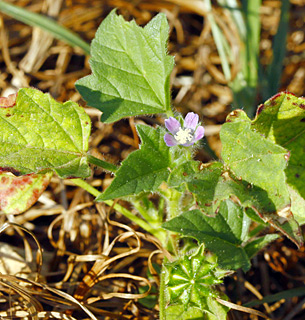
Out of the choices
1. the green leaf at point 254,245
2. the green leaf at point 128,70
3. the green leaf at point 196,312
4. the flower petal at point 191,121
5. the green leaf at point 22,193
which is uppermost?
the green leaf at point 128,70

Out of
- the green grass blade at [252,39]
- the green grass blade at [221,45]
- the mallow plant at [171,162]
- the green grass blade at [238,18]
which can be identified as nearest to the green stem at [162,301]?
the mallow plant at [171,162]

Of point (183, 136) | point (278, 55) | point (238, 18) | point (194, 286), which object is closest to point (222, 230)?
point (194, 286)

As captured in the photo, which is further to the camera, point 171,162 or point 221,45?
point 221,45

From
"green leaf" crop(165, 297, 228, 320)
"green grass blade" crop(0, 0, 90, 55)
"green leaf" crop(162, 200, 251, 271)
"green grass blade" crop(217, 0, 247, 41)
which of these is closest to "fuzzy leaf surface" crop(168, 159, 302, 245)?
"green leaf" crop(162, 200, 251, 271)

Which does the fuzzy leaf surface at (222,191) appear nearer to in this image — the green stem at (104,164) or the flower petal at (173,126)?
the flower petal at (173,126)

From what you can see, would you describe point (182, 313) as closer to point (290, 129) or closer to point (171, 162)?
point (171, 162)

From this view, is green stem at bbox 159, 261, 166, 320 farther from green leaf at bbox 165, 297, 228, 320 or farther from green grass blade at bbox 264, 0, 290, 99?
green grass blade at bbox 264, 0, 290, 99
